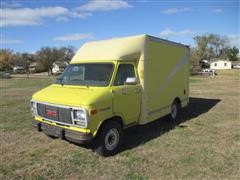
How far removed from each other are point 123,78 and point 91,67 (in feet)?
2.85

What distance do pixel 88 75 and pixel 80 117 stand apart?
140cm

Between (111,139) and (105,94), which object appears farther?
(111,139)

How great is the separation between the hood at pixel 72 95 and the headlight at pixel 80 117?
151 mm

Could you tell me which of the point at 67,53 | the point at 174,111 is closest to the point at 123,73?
the point at 174,111

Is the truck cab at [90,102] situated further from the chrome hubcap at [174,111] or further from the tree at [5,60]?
the tree at [5,60]

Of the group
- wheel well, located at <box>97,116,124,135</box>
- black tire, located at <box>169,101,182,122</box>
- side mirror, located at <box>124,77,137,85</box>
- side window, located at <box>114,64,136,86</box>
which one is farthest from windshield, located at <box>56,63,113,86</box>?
A: black tire, located at <box>169,101,182,122</box>

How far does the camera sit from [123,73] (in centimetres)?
649

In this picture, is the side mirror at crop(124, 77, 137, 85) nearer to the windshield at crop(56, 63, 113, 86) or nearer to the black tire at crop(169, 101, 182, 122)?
the windshield at crop(56, 63, 113, 86)

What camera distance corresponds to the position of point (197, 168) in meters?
5.30

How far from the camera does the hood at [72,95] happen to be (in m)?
5.47

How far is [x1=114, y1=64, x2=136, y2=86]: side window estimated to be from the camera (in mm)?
6282

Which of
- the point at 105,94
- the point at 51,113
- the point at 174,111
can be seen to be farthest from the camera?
the point at 174,111

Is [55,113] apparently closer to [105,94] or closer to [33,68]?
[105,94]

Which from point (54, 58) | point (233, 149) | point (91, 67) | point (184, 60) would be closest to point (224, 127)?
point (233, 149)
